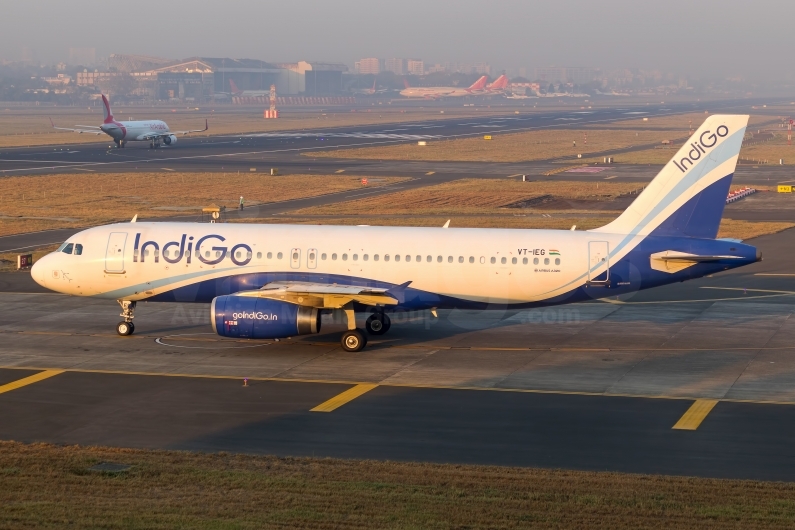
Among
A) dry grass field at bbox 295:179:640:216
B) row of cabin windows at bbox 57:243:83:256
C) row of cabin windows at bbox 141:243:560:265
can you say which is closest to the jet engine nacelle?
row of cabin windows at bbox 141:243:560:265

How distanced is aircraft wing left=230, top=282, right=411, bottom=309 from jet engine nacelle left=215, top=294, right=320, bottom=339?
1.36 feet

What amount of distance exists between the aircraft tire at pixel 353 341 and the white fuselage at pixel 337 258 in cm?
240

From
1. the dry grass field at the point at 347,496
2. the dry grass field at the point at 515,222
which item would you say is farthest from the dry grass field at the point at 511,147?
the dry grass field at the point at 347,496

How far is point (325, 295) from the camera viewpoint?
3550cm

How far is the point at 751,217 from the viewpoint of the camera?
75875mm

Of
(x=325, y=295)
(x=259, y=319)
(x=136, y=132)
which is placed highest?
(x=136, y=132)

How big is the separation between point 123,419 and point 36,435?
97.0 inches

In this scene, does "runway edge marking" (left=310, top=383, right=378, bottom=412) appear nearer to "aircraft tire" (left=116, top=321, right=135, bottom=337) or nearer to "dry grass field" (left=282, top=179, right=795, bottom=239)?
"aircraft tire" (left=116, top=321, right=135, bottom=337)

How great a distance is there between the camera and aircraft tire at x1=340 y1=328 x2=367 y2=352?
120 ft

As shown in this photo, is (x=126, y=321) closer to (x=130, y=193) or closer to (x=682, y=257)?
(x=682, y=257)

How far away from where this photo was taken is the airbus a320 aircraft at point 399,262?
1423 inches

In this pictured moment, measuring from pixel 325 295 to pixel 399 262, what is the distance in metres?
3.64

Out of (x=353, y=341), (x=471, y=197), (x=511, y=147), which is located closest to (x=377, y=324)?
(x=353, y=341)

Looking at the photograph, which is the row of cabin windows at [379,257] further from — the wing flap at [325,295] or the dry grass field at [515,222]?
the dry grass field at [515,222]
